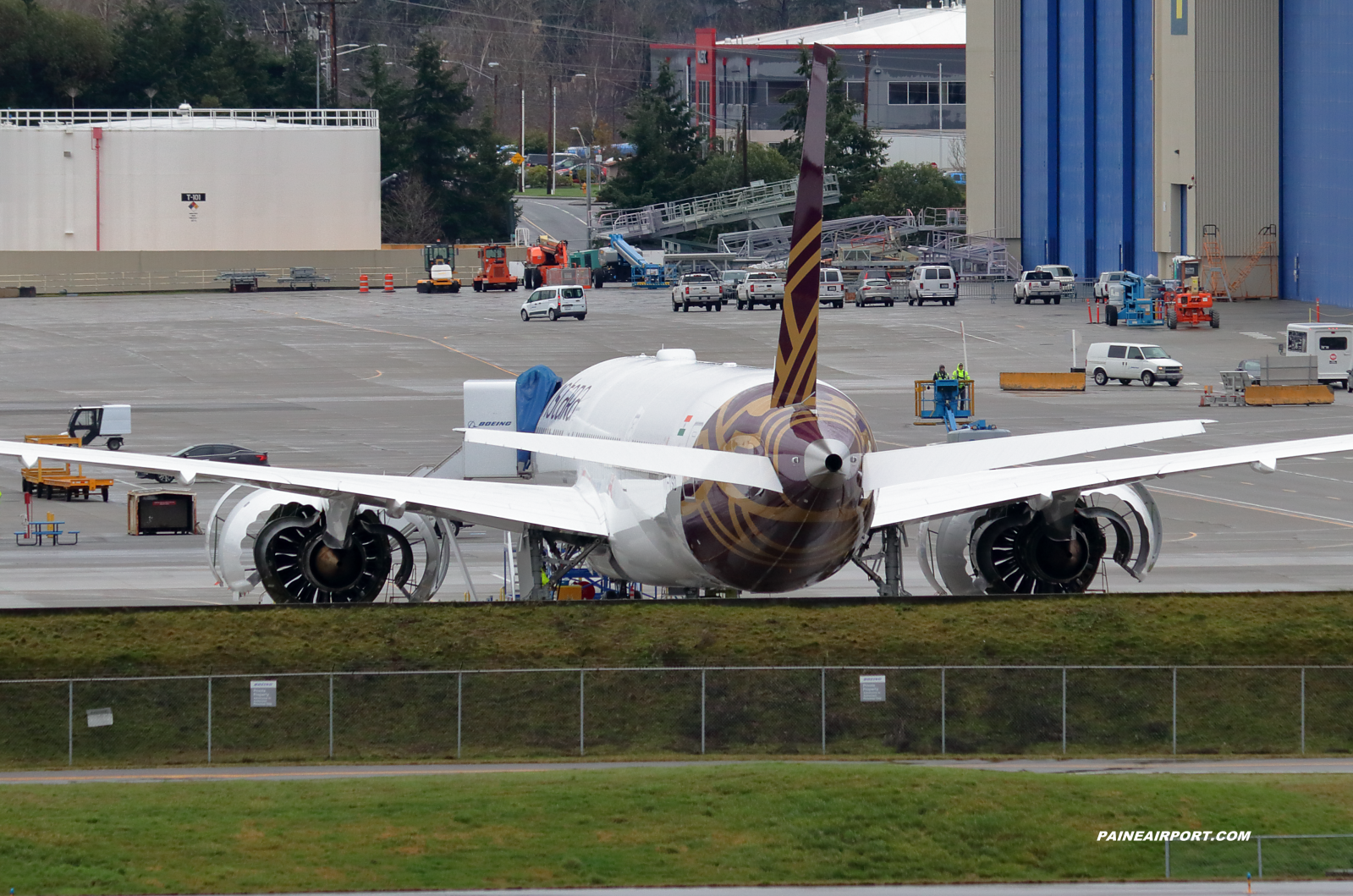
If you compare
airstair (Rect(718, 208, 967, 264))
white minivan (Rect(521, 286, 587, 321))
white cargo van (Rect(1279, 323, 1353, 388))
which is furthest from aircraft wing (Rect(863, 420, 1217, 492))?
airstair (Rect(718, 208, 967, 264))

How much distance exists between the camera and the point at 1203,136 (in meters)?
110

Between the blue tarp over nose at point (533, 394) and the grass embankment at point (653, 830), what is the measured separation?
896 inches

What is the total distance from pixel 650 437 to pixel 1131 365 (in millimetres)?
56117

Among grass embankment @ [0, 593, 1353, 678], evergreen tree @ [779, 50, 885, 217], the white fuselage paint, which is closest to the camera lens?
grass embankment @ [0, 593, 1353, 678]

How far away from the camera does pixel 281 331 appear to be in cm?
10731

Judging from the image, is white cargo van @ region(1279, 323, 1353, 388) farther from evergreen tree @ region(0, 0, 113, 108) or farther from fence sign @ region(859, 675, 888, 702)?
evergreen tree @ region(0, 0, 113, 108)

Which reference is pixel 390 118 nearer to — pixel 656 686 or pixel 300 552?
pixel 300 552

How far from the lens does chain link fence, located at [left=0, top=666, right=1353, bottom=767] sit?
27.2 metres

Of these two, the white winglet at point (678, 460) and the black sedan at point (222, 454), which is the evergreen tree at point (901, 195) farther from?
the white winglet at point (678, 460)

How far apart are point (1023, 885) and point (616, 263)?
419ft

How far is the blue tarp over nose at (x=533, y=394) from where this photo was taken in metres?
46.1

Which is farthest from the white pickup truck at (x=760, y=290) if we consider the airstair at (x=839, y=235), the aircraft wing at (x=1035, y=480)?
the aircraft wing at (x=1035, y=480)

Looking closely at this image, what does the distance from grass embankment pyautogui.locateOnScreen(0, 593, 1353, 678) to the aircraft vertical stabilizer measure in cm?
367

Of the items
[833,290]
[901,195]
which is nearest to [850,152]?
[901,195]
